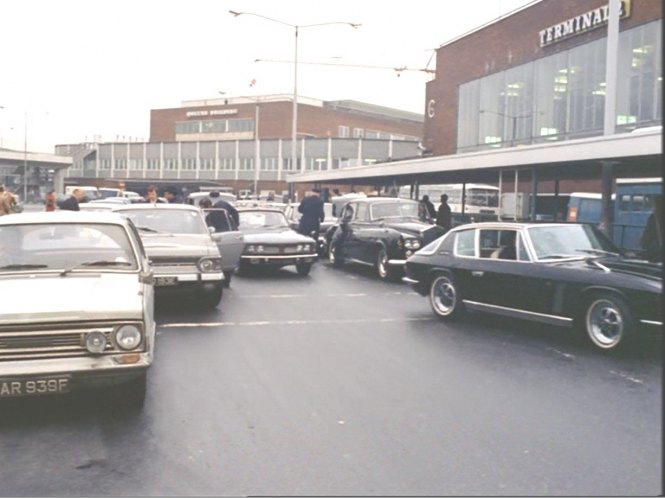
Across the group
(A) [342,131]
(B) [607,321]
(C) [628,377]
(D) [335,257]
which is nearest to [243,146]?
(A) [342,131]

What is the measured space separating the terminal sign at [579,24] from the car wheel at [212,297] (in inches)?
1124

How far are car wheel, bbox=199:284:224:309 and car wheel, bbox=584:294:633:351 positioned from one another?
205 inches

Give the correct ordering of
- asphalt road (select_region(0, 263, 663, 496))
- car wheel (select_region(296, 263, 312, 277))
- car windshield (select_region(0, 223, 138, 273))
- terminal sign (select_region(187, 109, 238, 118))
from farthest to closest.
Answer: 1. terminal sign (select_region(187, 109, 238, 118))
2. car wheel (select_region(296, 263, 312, 277))
3. car windshield (select_region(0, 223, 138, 273))
4. asphalt road (select_region(0, 263, 663, 496))

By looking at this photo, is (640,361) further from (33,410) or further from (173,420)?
(33,410)

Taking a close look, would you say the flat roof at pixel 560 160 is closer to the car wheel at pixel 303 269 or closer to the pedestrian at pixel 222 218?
the car wheel at pixel 303 269

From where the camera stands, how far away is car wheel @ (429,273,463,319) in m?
10.0

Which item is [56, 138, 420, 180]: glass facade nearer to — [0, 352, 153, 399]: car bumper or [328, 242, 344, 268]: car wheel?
[328, 242, 344, 268]: car wheel

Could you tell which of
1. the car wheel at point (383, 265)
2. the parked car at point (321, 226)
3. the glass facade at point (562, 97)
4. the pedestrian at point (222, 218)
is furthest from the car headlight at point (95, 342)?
the glass facade at point (562, 97)

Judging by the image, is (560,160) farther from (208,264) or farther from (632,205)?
(632,205)

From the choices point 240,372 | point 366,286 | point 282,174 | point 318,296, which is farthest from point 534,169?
point 282,174

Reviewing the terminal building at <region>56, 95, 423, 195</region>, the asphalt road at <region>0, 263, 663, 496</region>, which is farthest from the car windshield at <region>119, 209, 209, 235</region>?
the terminal building at <region>56, 95, 423, 195</region>

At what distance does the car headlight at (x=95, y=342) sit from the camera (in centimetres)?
527

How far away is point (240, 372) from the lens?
701 centimetres

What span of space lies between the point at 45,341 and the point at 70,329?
0.19 meters
